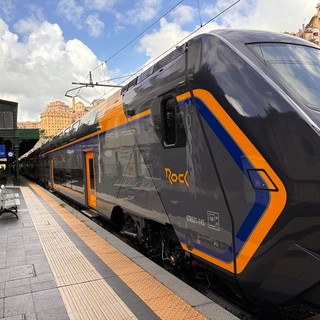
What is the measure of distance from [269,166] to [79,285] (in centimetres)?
272

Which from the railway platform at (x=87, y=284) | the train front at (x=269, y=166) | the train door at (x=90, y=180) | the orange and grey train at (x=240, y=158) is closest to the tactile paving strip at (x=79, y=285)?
the railway platform at (x=87, y=284)

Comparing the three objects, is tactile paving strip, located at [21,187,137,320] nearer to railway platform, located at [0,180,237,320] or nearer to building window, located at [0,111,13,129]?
railway platform, located at [0,180,237,320]

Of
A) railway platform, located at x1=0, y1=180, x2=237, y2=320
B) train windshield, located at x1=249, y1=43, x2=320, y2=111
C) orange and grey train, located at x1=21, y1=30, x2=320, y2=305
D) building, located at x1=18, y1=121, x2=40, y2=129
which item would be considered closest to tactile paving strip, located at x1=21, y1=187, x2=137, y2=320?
railway platform, located at x1=0, y1=180, x2=237, y2=320

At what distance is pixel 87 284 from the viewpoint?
13.9ft

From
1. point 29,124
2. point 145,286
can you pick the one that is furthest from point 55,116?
point 29,124

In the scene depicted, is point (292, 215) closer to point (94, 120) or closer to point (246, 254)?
point (246, 254)

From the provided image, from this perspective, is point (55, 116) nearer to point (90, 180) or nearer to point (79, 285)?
point (90, 180)

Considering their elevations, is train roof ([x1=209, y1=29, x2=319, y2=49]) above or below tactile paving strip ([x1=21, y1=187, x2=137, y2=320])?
above

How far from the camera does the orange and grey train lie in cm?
269

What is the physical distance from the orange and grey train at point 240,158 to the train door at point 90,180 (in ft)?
11.8

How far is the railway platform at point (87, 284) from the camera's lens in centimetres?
344

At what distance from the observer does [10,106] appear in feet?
99.2

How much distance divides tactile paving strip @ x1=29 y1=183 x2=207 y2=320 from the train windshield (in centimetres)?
216

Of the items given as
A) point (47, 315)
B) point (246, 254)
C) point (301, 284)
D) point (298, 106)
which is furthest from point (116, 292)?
point (298, 106)
